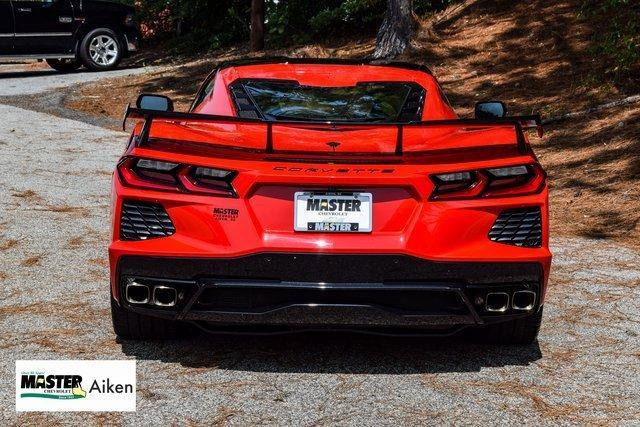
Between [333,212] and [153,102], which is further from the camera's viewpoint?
[153,102]

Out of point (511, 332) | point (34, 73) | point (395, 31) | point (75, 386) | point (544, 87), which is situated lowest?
point (34, 73)

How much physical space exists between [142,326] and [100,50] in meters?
17.0

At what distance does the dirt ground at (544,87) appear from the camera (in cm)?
916

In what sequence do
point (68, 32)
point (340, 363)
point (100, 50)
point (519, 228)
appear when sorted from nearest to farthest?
point (519, 228), point (340, 363), point (68, 32), point (100, 50)

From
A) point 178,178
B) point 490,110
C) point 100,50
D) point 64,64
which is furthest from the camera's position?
point 64,64

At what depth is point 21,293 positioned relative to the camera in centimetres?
579

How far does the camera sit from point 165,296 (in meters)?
4.50

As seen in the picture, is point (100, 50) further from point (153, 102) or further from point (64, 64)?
point (153, 102)

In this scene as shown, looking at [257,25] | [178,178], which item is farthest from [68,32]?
[178,178]

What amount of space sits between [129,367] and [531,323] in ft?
6.08

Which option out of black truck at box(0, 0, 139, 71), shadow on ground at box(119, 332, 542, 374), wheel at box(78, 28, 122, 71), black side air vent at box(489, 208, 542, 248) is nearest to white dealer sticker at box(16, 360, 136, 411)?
shadow on ground at box(119, 332, 542, 374)

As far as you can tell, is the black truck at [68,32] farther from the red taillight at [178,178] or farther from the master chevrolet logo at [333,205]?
the master chevrolet logo at [333,205]

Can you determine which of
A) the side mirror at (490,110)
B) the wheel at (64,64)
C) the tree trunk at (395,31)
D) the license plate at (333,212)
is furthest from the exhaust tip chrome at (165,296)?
the wheel at (64,64)

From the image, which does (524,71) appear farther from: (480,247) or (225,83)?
(480,247)
